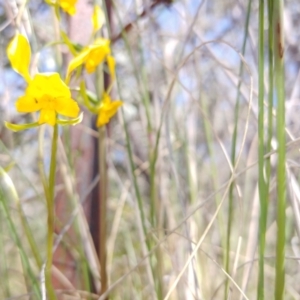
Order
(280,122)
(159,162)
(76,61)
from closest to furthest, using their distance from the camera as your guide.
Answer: (280,122), (76,61), (159,162)

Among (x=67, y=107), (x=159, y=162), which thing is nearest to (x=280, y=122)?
(x=67, y=107)

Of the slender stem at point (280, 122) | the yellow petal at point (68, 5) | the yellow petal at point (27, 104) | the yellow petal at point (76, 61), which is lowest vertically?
the slender stem at point (280, 122)

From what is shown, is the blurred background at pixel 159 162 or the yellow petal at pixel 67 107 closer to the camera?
the yellow petal at pixel 67 107

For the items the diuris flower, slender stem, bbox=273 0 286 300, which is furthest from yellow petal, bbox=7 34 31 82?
slender stem, bbox=273 0 286 300

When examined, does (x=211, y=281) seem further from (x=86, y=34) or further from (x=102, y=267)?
(x=86, y=34)

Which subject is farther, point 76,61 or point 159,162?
point 159,162

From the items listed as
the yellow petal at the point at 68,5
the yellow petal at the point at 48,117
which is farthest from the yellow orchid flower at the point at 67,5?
the yellow petal at the point at 48,117

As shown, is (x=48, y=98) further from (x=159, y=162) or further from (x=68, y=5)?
(x=159, y=162)

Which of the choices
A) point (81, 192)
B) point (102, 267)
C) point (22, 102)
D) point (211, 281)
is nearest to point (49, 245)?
point (22, 102)

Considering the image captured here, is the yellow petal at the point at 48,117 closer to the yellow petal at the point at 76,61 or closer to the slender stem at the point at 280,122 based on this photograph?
the yellow petal at the point at 76,61
